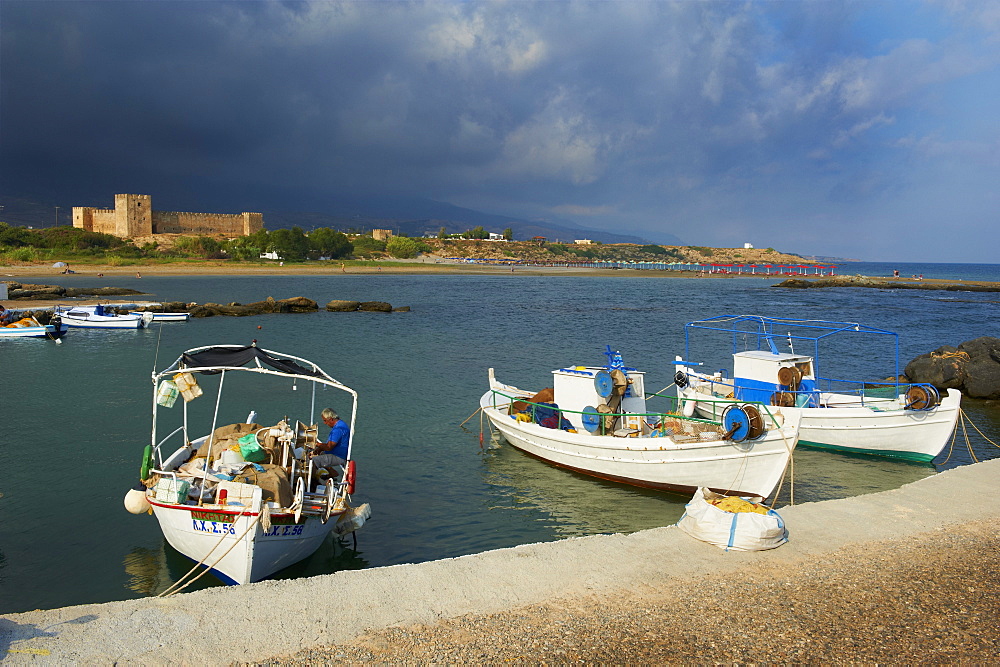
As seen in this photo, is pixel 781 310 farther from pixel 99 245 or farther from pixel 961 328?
pixel 99 245

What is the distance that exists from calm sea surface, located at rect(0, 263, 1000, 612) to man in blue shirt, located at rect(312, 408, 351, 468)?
131cm

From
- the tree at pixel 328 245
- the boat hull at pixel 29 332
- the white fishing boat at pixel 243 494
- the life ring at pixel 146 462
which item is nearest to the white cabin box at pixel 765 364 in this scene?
the white fishing boat at pixel 243 494

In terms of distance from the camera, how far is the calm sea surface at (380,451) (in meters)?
10.8

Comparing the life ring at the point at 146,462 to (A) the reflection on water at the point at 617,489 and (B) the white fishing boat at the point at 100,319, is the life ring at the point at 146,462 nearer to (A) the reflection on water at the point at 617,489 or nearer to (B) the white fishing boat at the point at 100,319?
(A) the reflection on water at the point at 617,489

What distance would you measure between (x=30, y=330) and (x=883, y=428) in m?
39.1

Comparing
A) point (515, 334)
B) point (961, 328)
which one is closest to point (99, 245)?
point (515, 334)

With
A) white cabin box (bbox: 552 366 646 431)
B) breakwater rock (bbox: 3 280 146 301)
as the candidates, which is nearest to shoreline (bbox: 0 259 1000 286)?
breakwater rock (bbox: 3 280 146 301)

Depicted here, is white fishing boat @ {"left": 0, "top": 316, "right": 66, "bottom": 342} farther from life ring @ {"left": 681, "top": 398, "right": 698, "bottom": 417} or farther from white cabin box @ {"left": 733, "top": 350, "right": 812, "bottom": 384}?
white cabin box @ {"left": 733, "top": 350, "right": 812, "bottom": 384}

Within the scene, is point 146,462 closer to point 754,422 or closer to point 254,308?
point 754,422

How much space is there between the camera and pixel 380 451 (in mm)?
16484

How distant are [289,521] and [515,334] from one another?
106 ft

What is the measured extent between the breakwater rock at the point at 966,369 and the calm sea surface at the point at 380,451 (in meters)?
Answer: 1.83

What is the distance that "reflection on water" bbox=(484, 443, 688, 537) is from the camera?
1230 centimetres

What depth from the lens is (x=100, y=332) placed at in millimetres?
38969
